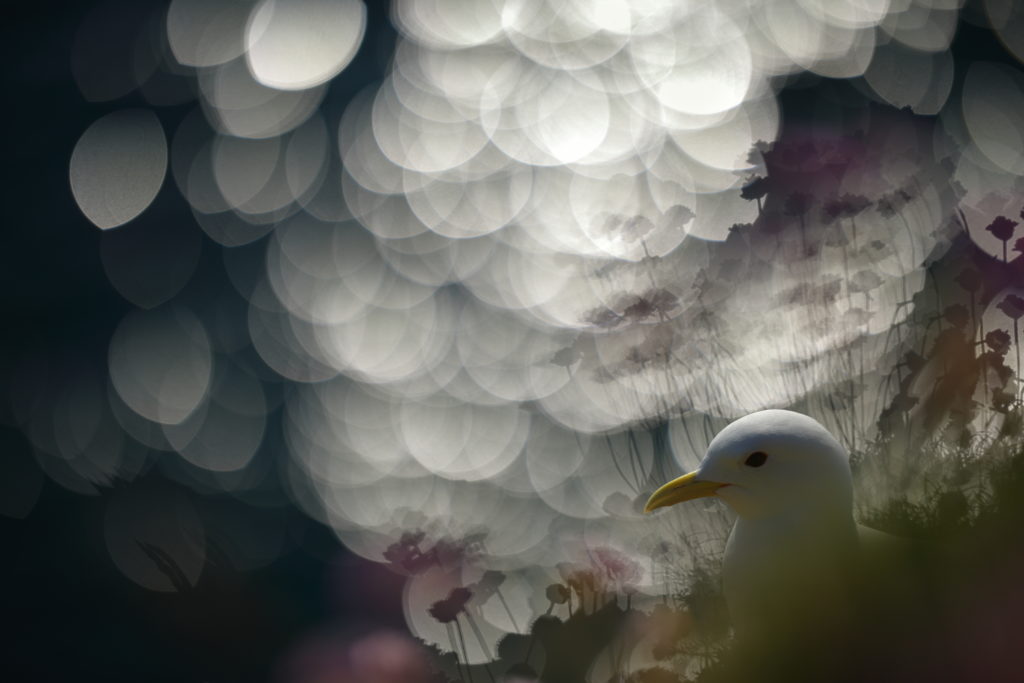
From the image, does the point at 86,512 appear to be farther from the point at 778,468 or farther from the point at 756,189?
the point at 778,468

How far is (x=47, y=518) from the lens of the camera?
1311 cm

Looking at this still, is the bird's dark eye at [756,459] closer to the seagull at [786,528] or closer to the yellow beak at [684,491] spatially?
the seagull at [786,528]

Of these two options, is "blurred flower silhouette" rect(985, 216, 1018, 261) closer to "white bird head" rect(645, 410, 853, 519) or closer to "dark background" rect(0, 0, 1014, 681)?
"white bird head" rect(645, 410, 853, 519)

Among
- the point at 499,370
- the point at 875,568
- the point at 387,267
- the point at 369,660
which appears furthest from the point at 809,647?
the point at 387,267

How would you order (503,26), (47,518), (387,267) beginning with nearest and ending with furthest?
1. (47,518)
2. (387,267)
3. (503,26)

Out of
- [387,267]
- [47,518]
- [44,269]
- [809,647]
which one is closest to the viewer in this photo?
[809,647]

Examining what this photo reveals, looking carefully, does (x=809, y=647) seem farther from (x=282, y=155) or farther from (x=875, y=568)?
(x=282, y=155)

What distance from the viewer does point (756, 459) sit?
328 centimetres

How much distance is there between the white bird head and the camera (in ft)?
10.4

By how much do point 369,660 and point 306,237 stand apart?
705 inches

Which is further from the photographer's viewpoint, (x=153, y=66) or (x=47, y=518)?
(x=153, y=66)

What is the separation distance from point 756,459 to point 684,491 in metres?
0.27

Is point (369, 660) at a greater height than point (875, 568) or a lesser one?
greater

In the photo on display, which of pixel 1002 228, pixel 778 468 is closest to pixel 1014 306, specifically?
pixel 1002 228
